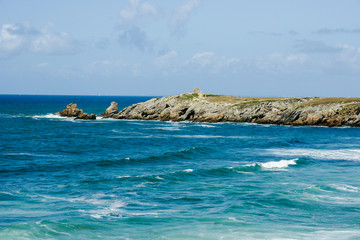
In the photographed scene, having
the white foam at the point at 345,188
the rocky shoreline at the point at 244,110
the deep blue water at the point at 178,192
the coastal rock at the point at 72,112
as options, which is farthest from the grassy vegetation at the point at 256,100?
the white foam at the point at 345,188

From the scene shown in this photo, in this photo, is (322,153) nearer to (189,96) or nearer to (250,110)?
(250,110)

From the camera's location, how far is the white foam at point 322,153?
158 ft

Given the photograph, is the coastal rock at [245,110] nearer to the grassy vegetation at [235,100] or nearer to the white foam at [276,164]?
the grassy vegetation at [235,100]

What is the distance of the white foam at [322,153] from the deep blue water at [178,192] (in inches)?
4.6

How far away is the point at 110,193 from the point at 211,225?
9.61 meters

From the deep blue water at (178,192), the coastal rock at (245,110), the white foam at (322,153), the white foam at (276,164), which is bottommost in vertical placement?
the deep blue water at (178,192)

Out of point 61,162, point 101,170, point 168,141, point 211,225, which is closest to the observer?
point 211,225

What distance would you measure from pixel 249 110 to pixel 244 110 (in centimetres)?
143

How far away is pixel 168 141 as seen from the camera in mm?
65062

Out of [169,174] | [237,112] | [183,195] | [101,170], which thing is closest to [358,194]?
[183,195]

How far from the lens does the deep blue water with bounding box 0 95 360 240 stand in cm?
2264

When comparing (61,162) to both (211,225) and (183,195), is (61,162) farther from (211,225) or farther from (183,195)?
(211,225)

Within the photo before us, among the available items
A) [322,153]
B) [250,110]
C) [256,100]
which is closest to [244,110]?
[250,110]

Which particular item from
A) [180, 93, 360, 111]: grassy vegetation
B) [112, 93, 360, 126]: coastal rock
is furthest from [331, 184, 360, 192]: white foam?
[180, 93, 360, 111]: grassy vegetation
